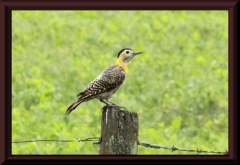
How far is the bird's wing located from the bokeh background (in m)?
3.43

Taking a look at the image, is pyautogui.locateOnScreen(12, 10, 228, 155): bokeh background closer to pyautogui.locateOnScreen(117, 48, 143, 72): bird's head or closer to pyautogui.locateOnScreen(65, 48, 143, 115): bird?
pyautogui.locateOnScreen(117, 48, 143, 72): bird's head

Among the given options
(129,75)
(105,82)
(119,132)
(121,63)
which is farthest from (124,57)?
(129,75)

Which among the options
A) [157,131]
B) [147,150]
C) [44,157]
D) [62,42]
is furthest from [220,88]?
[44,157]

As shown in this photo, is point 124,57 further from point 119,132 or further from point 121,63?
point 119,132

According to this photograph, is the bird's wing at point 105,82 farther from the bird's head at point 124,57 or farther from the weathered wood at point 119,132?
the weathered wood at point 119,132

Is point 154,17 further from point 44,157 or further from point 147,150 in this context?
point 44,157

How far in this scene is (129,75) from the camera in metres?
18.4

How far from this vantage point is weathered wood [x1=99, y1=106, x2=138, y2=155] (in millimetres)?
7012

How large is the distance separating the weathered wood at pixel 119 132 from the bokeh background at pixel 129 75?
5.37 meters

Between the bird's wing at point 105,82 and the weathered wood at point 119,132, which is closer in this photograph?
the weathered wood at point 119,132

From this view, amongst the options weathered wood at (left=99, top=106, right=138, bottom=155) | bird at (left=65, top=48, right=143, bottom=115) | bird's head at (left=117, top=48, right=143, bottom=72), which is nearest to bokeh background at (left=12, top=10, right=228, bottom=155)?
bird's head at (left=117, top=48, right=143, bottom=72)

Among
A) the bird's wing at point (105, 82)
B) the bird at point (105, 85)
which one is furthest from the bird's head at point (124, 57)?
the bird's wing at point (105, 82)

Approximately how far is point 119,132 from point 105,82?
2051mm

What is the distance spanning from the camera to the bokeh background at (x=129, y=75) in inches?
548
